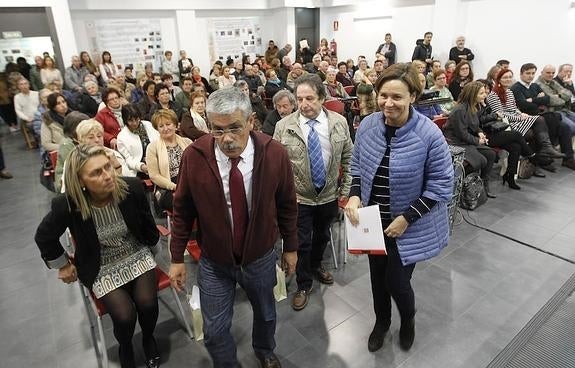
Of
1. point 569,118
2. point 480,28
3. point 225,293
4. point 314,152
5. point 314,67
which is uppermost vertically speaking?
point 480,28

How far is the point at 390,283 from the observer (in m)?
1.88

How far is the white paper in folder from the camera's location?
177 centimetres

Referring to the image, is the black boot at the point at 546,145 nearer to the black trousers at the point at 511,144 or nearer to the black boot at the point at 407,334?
the black trousers at the point at 511,144

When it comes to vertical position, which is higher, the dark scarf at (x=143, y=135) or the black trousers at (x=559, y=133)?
the dark scarf at (x=143, y=135)

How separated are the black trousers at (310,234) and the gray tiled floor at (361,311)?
0.70 ft

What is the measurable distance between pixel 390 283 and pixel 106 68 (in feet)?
27.7

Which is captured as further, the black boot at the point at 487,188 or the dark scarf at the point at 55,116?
the dark scarf at the point at 55,116

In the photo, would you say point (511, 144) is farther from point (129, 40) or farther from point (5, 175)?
point (129, 40)

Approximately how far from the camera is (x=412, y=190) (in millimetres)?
1706

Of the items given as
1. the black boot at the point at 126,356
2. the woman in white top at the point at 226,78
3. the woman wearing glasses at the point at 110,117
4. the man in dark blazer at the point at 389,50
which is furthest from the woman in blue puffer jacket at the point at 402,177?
the man in dark blazer at the point at 389,50

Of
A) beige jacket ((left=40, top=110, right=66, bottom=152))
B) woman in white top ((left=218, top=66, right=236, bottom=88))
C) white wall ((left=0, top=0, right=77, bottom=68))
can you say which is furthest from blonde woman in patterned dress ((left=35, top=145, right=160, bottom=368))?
white wall ((left=0, top=0, right=77, bottom=68))

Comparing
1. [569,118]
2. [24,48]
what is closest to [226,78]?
[24,48]

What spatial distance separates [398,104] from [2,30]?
9.03 metres

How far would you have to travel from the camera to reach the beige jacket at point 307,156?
226cm
